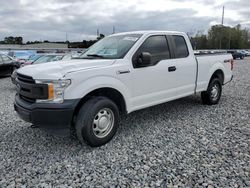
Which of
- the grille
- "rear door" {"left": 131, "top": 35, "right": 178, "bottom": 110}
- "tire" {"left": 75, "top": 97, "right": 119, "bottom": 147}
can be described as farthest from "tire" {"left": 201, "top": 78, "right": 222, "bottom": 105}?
the grille

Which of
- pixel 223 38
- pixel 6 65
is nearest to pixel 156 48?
pixel 6 65

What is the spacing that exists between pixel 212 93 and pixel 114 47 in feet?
10.9

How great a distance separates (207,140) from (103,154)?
6.07ft

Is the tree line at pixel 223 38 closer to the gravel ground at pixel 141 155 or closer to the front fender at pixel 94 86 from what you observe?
the gravel ground at pixel 141 155

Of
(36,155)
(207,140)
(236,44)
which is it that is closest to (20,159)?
(36,155)

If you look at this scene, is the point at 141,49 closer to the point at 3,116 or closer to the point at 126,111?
the point at 126,111

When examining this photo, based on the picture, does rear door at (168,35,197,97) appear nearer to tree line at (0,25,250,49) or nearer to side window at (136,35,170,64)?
side window at (136,35,170,64)

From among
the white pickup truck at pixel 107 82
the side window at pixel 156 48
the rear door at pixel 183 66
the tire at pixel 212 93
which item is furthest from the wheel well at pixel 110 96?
the tire at pixel 212 93

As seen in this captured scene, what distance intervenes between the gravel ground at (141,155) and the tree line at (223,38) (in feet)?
249

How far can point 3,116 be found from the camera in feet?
19.8

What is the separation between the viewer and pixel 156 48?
5.12 meters

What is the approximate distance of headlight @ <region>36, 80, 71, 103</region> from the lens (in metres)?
3.63

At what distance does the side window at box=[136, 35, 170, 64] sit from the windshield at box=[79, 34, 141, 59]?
213mm

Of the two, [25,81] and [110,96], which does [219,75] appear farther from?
[25,81]
